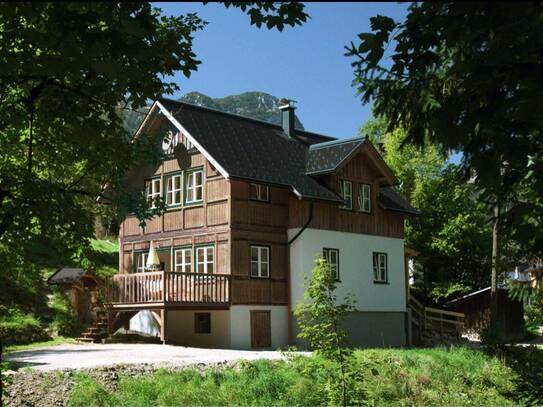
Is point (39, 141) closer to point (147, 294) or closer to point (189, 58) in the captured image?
point (189, 58)

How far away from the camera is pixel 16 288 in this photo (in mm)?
29953

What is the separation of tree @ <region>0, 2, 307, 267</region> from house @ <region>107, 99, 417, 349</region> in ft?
50.0

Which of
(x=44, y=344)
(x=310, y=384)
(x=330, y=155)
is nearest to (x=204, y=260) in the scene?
(x=44, y=344)

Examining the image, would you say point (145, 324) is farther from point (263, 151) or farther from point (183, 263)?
point (263, 151)

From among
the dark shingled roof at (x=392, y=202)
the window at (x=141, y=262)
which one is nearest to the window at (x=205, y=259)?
the window at (x=141, y=262)

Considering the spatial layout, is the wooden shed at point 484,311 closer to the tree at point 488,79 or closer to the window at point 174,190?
the window at point 174,190

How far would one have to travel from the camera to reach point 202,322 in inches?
1098

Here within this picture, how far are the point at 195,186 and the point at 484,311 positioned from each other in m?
17.2

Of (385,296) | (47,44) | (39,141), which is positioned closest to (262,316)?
(385,296)

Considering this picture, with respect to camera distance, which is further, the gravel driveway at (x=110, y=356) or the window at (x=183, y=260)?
the window at (x=183, y=260)

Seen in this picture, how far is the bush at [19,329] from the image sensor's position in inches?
973

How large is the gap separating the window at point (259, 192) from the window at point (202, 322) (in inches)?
184

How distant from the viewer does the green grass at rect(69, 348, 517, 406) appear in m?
13.4

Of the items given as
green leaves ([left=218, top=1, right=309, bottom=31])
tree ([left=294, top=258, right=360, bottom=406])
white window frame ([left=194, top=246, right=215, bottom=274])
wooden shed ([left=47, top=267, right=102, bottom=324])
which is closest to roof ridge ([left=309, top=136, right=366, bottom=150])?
white window frame ([left=194, top=246, right=215, bottom=274])
